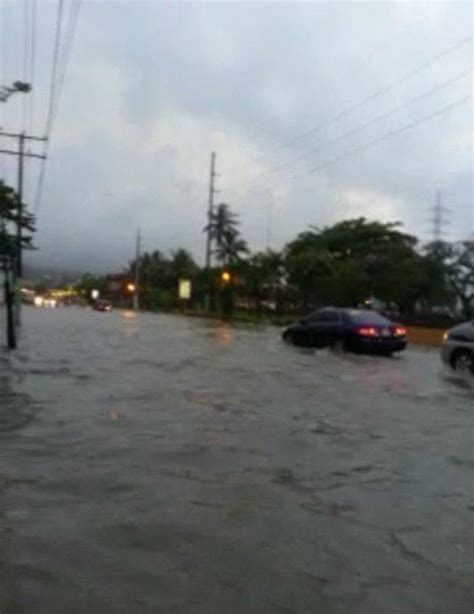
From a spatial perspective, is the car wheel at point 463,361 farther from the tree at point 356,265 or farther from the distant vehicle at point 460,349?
the tree at point 356,265

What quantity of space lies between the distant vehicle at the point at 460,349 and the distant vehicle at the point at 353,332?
190 inches

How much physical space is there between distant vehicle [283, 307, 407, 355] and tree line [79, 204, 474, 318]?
2439 centimetres

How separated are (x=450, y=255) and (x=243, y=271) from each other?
21.1 metres

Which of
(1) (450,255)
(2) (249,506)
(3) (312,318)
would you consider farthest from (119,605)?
(1) (450,255)

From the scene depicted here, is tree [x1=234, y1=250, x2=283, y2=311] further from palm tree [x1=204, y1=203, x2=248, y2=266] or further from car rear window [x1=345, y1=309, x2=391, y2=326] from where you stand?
car rear window [x1=345, y1=309, x2=391, y2=326]

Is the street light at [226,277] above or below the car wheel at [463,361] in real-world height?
above

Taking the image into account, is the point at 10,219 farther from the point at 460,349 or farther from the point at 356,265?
the point at 356,265

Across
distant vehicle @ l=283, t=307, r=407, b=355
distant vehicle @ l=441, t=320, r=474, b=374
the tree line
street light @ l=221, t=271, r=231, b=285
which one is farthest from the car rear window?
street light @ l=221, t=271, r=231, b=285

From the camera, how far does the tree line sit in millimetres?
58688

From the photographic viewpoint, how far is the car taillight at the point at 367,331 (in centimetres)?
2627

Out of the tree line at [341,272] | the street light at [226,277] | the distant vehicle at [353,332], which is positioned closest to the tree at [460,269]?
the tree line at [341,272]

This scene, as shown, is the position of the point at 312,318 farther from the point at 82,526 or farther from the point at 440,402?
the point at 82,526

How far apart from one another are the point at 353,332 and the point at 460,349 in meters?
5.74

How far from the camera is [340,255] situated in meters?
74.8
